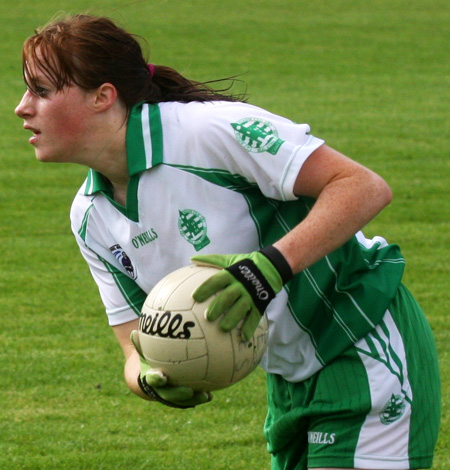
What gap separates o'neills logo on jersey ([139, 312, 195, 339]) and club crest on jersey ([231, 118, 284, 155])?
522mm

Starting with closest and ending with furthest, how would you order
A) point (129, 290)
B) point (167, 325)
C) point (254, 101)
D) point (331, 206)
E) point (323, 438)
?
point (331, 206) → point (167, 325) → point (323, 438) → point (129, 290) → point (254, 101)

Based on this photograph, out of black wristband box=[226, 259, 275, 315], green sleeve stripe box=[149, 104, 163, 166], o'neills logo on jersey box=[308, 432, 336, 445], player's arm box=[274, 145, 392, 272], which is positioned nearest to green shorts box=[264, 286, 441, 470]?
o'neills logo on jersey box=[308, 432, 336, 445]

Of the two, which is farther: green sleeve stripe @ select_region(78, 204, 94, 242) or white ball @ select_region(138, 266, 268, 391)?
green sleeve stripe @ select_region(78, 204, 94, 242)

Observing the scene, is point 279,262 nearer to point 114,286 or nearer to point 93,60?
point 93,60

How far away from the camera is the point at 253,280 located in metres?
2.88

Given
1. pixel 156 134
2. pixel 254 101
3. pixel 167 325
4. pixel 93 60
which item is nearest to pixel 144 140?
pixel 156 134

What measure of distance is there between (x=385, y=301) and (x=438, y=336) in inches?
150

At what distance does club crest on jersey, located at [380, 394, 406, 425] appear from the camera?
3.44 m

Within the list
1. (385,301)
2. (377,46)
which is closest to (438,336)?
(385,301)

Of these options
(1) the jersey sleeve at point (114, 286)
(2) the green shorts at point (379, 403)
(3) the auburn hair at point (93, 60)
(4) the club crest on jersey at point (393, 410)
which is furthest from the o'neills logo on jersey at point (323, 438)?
(3) the auburn hair at point (93, 60)

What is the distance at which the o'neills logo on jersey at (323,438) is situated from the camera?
346 centimetres

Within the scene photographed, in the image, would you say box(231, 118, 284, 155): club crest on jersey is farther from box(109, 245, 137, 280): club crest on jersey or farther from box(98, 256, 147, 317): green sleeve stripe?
box(98, 256, 147, 317): green sleeve stripe

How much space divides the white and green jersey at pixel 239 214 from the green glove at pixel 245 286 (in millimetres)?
286

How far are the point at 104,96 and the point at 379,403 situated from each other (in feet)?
4.17
